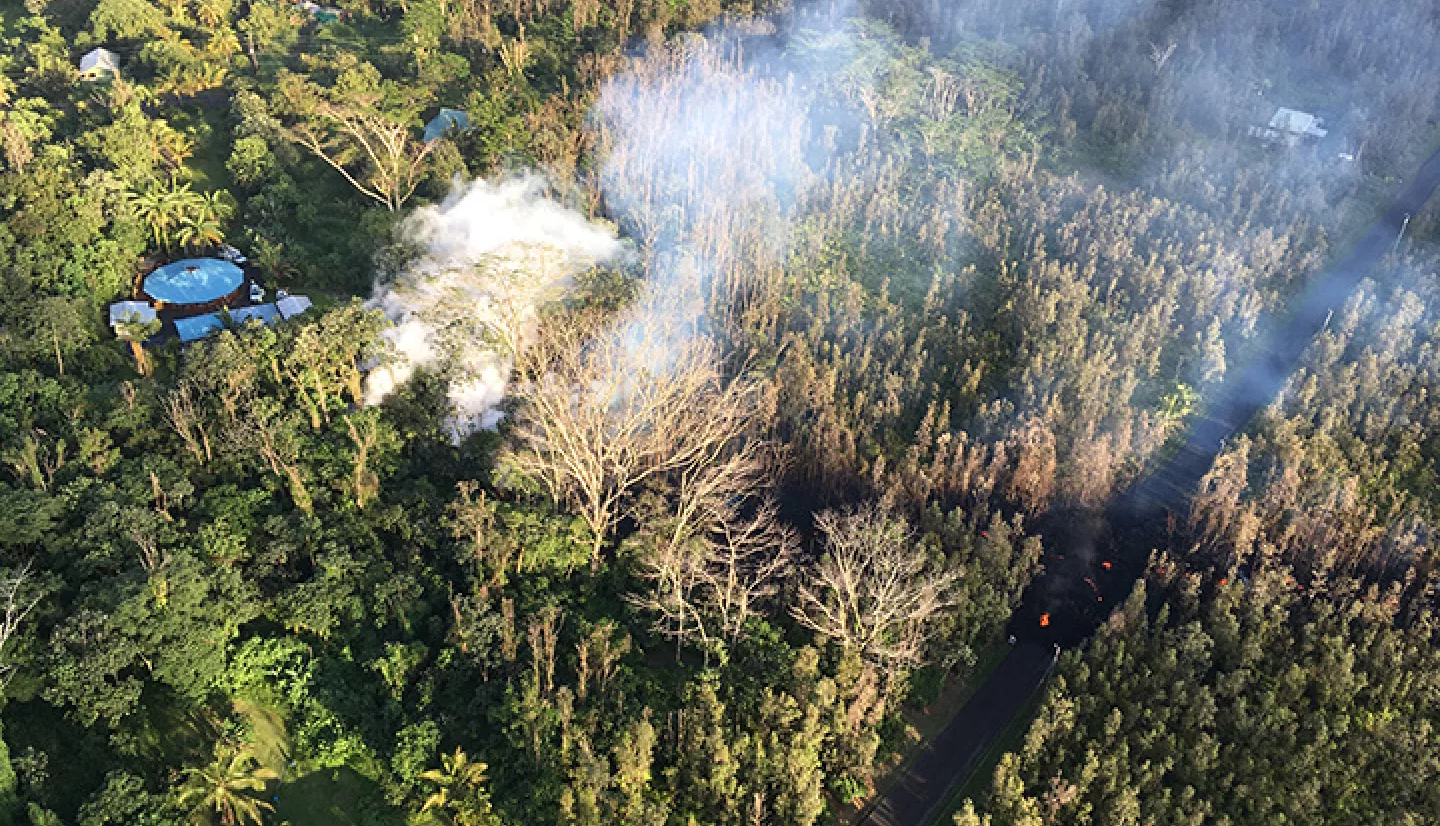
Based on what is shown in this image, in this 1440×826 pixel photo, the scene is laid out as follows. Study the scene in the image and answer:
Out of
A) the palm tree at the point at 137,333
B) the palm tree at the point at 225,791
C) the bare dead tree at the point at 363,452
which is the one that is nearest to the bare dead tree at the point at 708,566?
the bare dead tree at the point at 363,452

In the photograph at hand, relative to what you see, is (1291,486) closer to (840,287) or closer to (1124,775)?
(1124,775)

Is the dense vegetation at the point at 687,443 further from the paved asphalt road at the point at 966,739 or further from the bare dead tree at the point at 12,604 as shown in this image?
the paved asphalt road at the point at 966,739

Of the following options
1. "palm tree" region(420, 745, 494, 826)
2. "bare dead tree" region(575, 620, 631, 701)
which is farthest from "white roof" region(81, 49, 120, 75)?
"palm tree" region(420, 745, 494, 826)

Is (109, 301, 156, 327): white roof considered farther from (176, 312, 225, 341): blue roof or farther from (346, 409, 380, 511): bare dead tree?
(346, 409, 380, 511): bare dead tree

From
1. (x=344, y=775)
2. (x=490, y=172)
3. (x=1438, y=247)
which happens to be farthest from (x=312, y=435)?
(x=1438, y=247)

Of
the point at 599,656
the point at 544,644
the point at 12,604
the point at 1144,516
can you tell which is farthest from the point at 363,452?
the point at 1144,516
